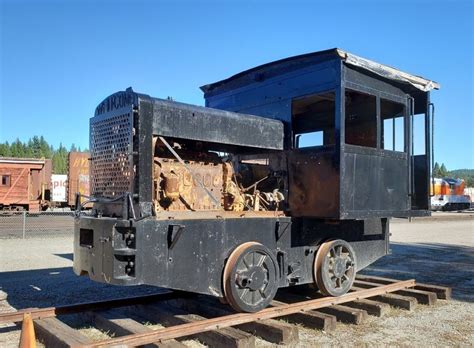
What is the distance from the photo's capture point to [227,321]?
5172 mm

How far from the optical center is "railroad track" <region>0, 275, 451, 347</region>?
464 cm

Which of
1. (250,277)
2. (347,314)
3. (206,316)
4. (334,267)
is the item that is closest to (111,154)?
(250,277)

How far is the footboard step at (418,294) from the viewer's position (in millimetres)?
7059

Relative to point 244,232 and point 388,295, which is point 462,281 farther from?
point 244,232

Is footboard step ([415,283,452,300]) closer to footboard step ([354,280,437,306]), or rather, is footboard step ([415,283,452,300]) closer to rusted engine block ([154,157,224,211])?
footboard step ([354,280,437,306])

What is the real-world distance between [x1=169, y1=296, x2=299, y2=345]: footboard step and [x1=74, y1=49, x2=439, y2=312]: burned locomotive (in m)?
0.27

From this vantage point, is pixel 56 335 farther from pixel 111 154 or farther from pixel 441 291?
pixel 441 291

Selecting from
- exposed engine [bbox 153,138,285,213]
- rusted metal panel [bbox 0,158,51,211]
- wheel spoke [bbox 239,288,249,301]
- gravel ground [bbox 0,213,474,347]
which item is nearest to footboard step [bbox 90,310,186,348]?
gravel ground [bbox 0,213,474,347]

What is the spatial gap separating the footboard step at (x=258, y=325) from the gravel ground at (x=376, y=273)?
0.42 ft

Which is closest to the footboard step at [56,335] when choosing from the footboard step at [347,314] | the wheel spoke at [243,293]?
the wheel spoke at [243,293]

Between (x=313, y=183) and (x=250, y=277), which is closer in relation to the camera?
(x=250, y=277)

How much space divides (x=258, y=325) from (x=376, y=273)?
17.9 feet

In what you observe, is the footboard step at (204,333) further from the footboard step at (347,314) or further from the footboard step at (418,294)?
the footboard step at (418,294)

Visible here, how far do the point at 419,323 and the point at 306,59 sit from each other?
12.0 ft
